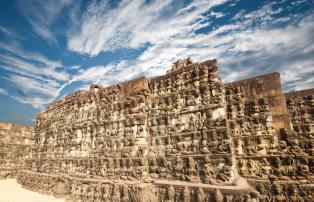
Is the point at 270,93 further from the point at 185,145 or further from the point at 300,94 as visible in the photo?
the point at 185,145

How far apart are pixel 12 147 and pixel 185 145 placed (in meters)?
22.9

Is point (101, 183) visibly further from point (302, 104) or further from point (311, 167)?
point (302, 104)

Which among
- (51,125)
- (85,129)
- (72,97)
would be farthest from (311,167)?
(51,125)

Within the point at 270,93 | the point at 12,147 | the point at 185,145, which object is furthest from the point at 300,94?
the point at 12,147

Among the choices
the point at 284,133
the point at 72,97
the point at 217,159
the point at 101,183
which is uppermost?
the point at 72,97

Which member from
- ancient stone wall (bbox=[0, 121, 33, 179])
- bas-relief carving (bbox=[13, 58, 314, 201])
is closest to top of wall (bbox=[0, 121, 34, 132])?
ancient stone wall (bbox=[0, 121, 33, 179])

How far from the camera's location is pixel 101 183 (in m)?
9.59

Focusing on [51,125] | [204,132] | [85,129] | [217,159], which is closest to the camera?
[217,159]

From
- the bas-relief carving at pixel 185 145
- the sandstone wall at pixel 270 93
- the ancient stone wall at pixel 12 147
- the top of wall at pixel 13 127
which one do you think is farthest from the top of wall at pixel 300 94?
the top of wall at pixel 13 127

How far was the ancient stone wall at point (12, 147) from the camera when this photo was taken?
21.9m

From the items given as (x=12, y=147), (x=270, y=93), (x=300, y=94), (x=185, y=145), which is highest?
(x=300, y=94)

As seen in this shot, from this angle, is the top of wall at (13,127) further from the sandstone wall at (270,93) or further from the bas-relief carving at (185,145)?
the sandstone wall at (270,93)

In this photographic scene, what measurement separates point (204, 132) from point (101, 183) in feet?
17.9

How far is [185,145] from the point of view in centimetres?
820
